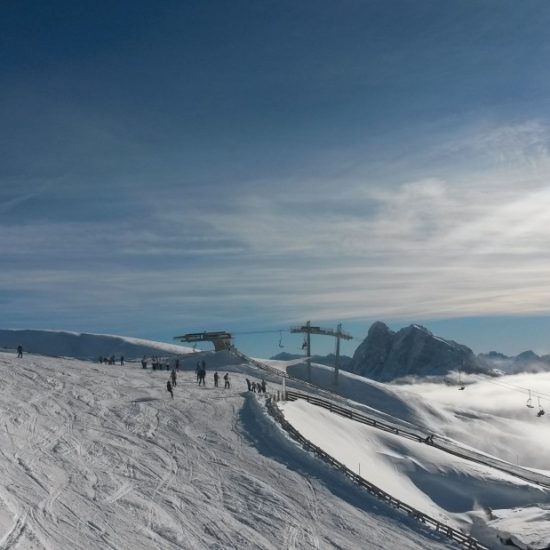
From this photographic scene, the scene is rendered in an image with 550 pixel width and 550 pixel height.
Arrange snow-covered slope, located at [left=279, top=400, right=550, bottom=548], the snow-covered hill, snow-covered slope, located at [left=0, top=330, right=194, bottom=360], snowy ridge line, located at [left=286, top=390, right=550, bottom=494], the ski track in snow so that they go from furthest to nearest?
snow-covered slope, located at [left=0, top=330, right=194, bottom=360]
snowy ridge line, located at [left=286, top=390, right=550, bottom=494]
snow-covered slope, located at [left=279, top=400, right=550, bottom=548]
the snow-covered hill
the ski track in snow

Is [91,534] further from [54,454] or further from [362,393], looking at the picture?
[362,393]

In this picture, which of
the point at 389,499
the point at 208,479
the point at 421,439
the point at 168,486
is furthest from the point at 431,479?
the point at 168,486

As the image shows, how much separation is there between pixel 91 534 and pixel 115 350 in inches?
3394

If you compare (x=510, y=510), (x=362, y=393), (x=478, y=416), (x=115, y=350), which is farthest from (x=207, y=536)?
(x=115, y=350)

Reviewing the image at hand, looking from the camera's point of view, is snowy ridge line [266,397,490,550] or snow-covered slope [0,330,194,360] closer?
snowy ridge line [266,397,490,550]

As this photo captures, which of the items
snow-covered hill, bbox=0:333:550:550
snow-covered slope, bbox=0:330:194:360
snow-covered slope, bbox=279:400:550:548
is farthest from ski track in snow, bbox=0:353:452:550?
snow-covered slope, bbox=0:330:194:360

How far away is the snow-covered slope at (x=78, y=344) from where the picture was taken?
101062mm

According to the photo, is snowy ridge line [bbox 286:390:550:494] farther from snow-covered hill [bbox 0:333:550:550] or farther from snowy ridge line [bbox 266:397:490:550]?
snowy ridge line [bbox 266:397:490:550]

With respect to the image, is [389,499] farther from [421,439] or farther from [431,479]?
[421,439]

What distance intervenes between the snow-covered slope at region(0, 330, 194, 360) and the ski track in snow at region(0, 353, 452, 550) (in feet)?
209

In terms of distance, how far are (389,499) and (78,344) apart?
91.5 m

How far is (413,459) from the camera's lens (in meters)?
34.6

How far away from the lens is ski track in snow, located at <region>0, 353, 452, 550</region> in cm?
2011

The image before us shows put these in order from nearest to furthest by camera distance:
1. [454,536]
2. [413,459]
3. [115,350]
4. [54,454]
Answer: [454,536] → [54,454] → [413,459] → [115,350]
